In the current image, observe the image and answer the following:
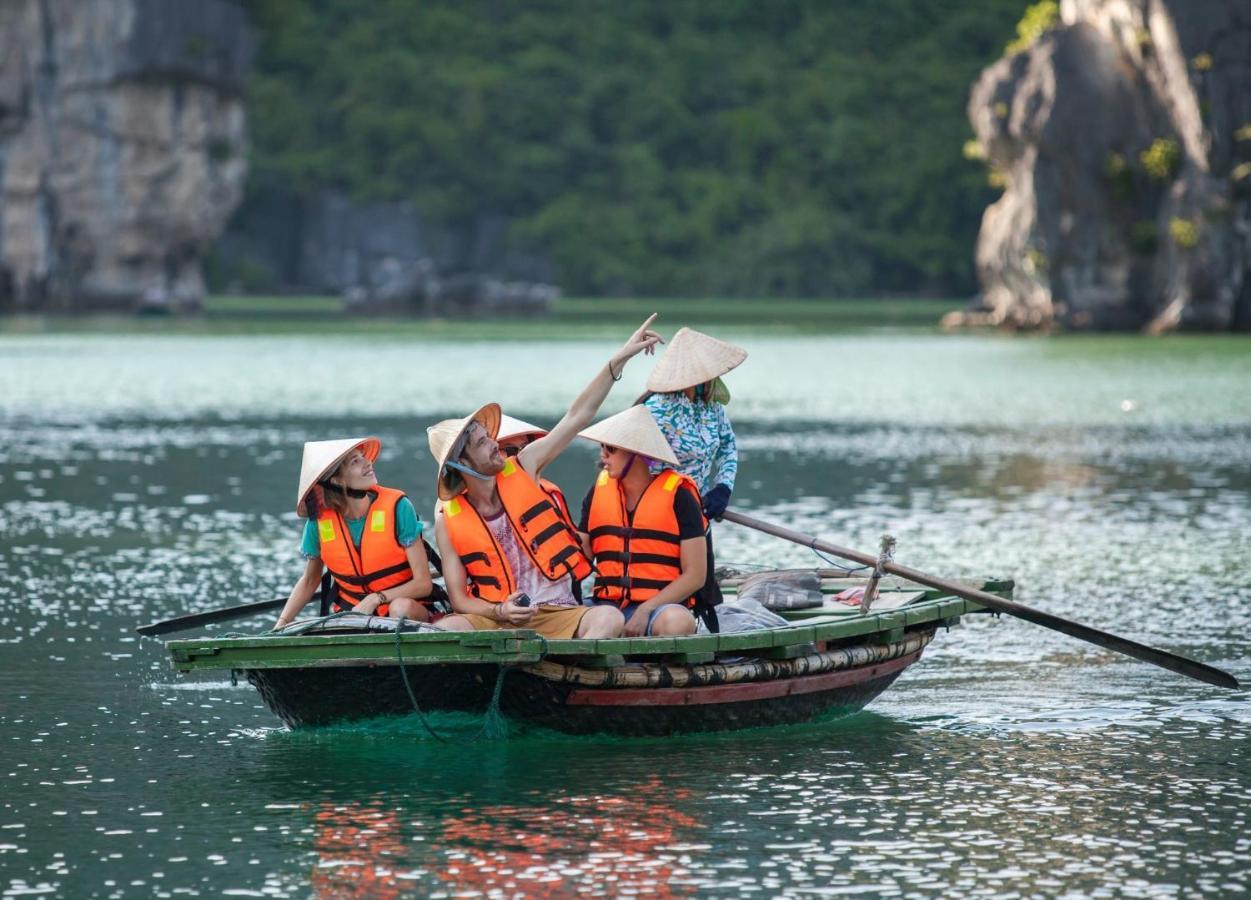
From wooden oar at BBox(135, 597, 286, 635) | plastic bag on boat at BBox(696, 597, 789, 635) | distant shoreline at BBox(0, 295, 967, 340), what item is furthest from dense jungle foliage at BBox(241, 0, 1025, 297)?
plastic bag on boat at BBox(696, 597, 789, 635)

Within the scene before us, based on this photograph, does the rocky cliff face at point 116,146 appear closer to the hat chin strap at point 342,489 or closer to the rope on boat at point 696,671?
the hat chin strap at point 342,489

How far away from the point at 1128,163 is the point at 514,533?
5212 cm

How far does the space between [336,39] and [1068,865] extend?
121817mm

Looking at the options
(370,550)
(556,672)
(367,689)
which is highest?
(370,550)

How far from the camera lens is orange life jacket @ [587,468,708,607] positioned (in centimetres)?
931

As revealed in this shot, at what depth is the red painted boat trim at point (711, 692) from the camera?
9.15 m

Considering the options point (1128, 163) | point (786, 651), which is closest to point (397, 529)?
point (786, 651)

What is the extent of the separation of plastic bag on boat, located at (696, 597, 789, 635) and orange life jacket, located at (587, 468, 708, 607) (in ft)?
1.10

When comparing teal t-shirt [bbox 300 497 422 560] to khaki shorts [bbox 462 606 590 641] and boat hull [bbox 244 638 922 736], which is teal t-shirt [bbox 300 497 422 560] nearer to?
khaki shorts [bbox 462 606 590 641]

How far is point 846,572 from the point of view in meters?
11.2

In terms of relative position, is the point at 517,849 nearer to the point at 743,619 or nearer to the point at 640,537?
the point at 640,537

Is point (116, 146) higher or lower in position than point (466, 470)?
higher

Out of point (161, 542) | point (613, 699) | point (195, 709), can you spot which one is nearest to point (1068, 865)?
point (613, 699)

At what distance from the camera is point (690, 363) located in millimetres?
9797
